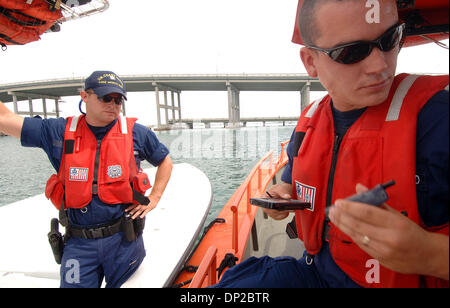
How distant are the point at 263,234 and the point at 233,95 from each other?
42626 millimetres

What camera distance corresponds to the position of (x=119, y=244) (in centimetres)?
198

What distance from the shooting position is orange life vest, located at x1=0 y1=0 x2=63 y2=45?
594 cm

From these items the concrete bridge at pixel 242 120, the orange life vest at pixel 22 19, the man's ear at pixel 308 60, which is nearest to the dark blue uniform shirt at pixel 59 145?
the man's ear at pixel 308 60

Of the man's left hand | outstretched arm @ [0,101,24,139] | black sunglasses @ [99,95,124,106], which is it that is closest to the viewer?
outstretched arm @ [0,101,24,139]

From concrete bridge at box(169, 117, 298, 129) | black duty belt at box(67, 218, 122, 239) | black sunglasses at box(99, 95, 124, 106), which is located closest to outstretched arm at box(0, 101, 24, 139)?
black sunglasses at box(99, 95, 124, 106)

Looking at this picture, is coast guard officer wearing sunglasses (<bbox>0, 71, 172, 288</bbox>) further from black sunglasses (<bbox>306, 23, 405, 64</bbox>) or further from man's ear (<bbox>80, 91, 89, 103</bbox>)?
black sunglasses (<bbox>306, 23, 405, 64</bbox>)

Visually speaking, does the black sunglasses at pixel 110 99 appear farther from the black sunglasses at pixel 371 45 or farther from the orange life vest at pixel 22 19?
the orange life vest at pixel 22 19

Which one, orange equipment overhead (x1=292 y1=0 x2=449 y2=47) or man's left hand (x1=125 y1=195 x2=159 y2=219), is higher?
orange equipment overhead (x1=292 y1=0 x2=449 y2=47)

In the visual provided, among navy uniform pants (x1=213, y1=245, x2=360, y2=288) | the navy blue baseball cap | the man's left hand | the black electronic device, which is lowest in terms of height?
the man's left hand

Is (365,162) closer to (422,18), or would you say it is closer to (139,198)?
(422,18)

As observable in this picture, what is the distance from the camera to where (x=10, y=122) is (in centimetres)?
172

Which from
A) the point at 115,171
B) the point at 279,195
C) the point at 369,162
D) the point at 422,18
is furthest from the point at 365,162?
the point at 115,171

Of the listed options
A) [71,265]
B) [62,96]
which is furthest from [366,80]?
[62,96]

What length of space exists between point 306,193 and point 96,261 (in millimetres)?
1830
